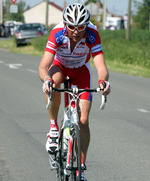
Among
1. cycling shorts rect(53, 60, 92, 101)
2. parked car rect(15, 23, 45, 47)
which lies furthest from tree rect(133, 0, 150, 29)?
cycling shorts rect(53, 60, 92, 101)

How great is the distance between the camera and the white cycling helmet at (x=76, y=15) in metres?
4.94

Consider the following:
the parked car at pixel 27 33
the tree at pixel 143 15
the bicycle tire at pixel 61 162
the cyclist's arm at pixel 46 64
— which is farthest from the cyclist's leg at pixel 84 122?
the tree at pixel 143 15

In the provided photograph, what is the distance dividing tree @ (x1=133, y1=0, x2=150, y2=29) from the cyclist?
111129 mm

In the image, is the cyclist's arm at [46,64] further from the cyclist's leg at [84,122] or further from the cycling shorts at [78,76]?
the cyclist's leg at [84,122]

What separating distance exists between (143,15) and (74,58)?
112072mm

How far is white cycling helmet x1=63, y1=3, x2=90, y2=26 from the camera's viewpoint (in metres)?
4.94

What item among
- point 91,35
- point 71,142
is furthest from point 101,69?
point 71,142

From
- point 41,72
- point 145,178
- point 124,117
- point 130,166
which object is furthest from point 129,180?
point 124,117

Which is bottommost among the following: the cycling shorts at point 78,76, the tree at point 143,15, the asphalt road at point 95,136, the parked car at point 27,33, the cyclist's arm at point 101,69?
the tree at point 143,15

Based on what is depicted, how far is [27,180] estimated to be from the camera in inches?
219

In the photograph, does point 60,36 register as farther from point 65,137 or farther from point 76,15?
point 65,137

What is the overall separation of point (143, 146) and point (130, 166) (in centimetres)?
120

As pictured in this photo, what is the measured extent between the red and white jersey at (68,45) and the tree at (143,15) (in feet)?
365

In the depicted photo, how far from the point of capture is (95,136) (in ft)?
26.3
